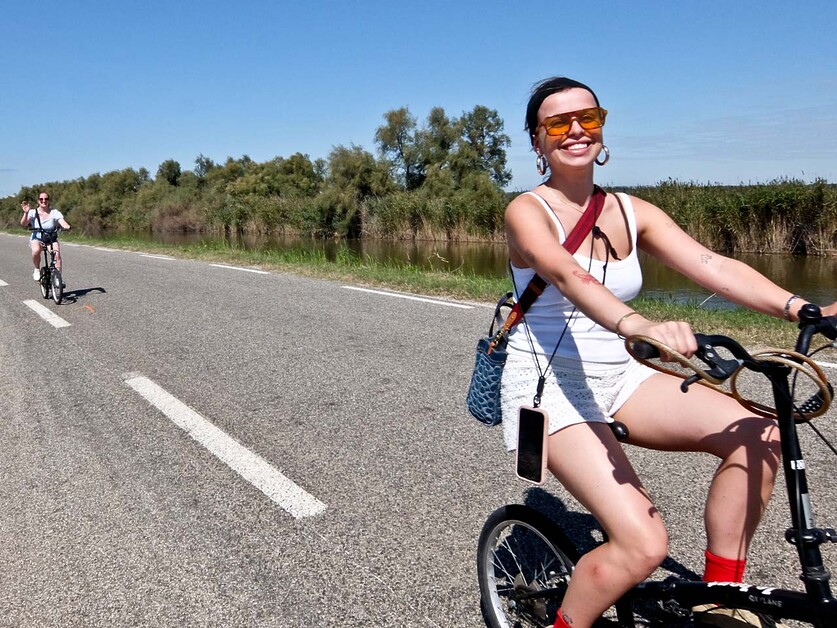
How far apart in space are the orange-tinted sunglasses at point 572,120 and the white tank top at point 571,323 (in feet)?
0.73

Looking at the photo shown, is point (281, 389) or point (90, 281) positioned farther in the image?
point (90, 281)

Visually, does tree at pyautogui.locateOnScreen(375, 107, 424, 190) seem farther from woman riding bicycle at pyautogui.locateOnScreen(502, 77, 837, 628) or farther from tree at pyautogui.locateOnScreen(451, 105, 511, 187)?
woman riding bicycle at pyautogui.locateOnScreen(502, 77, 837, 628)

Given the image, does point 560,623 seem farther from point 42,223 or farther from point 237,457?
point 42,223

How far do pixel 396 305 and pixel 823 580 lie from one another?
8.41m

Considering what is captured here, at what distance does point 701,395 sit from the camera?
7.65ft

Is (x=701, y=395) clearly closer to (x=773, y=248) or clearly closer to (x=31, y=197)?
(x=773, y=248)

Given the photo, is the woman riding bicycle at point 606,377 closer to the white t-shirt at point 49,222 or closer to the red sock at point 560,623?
the red sock at point 560,623

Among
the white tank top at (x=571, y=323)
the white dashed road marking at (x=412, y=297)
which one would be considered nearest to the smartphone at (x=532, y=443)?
the white tank top at (x=571, y=323)

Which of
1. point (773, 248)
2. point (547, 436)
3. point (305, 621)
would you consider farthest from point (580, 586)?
point (773, 248)

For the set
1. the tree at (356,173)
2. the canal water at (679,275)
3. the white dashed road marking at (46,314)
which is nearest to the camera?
the white dashed road marking at (46,314)

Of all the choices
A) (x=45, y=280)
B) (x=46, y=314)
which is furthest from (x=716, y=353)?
(x=45, y=280)

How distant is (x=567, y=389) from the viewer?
7.77 feet

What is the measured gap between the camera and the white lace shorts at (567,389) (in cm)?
232

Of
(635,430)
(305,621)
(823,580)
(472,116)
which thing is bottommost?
(305,621)
